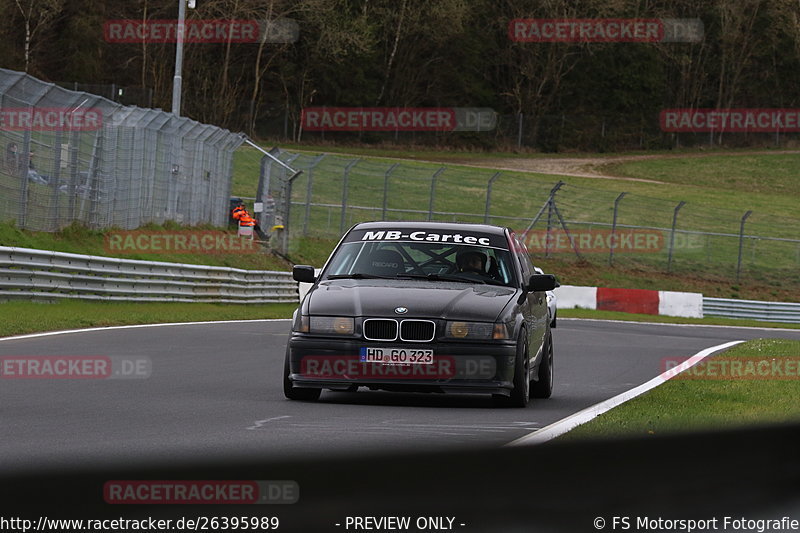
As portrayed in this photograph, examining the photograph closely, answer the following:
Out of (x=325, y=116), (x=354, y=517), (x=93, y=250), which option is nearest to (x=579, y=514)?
(x=354, y=517)

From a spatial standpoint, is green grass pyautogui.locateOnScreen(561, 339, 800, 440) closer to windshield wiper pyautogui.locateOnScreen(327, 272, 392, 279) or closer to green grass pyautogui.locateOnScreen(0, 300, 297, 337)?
windshield wiper pyautogui.locateOnScreen(327, 272, 392, 279)

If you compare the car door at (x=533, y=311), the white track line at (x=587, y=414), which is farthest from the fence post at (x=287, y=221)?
the car door at (x=533, y=311)

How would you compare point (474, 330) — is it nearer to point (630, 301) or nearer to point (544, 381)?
point (544, 381)

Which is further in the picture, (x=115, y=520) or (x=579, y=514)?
(x=579, y=514)

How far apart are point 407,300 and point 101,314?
11695 mm

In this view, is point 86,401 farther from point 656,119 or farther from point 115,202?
point 656,119

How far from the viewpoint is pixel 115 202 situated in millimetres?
27094

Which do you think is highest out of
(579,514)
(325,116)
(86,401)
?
(325,116)

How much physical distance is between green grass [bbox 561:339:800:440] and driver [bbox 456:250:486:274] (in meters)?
1.60

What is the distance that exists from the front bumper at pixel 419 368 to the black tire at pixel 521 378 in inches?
5.3

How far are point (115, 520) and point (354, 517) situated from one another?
0.40m

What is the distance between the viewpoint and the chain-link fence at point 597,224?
4297 cm

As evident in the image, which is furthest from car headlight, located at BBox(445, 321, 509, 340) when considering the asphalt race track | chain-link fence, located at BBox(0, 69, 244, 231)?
chain-link fence, located at BBox(0, 69, 244, 231)

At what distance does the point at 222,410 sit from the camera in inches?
369
